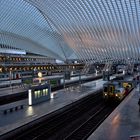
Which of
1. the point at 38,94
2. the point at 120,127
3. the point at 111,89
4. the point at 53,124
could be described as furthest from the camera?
the point at 111,89

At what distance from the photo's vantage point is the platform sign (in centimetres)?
2906

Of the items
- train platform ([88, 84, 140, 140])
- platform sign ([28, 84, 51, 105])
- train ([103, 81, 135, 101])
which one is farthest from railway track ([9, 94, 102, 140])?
train platform ([88, 84, 140, 140])

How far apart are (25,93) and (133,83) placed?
17.2m

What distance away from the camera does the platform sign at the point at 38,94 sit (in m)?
29.1

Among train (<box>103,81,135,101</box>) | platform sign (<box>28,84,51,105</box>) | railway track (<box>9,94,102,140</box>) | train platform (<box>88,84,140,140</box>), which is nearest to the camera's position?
train platform (<box>88,84,140,140</box>)

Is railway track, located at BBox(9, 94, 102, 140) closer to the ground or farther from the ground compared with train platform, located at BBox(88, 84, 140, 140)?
closer to the ground

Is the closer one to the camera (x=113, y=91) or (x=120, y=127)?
(x=120, y=127)

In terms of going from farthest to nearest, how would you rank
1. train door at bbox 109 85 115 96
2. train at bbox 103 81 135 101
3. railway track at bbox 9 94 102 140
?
train door at bbox 109 85 115 96
train at bbox 103 81 135 101
railway track at bbox 9 94 102 140

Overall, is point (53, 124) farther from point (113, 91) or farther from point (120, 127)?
point (113, 91)

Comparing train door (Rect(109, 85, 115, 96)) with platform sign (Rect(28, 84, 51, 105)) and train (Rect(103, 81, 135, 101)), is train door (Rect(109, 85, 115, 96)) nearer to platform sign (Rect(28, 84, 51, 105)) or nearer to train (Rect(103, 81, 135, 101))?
train (Rect(103, 81, 135, 101))

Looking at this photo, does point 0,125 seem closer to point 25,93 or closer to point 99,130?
point 99,130

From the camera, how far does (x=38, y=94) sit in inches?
1216

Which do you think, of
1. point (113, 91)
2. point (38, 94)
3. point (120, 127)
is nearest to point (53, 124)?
point (120, 127)

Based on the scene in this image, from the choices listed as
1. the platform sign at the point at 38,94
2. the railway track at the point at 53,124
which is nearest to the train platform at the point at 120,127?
the railway track at the point at 53,124
